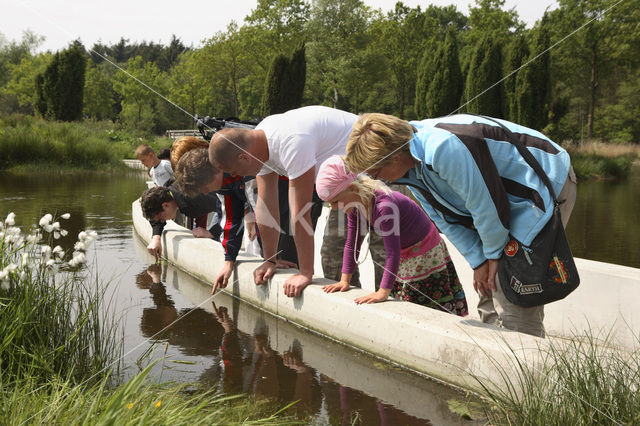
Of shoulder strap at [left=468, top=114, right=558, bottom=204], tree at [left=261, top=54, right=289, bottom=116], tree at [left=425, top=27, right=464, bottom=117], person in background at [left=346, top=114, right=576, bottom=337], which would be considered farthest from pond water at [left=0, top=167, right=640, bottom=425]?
tree at [left=261, top=54, right=289, bottom=116]

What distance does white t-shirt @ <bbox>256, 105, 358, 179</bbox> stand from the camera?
3.19 meters

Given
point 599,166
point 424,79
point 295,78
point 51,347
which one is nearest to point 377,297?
point 51,347

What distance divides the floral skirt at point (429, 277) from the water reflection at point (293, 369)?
55cm

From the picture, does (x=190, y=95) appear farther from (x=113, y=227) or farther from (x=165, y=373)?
(x=165, y=373)

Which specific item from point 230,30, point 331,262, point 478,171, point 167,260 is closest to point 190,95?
point 230,30

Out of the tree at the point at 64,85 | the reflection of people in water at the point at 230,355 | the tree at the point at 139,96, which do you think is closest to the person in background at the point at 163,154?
the reflection of people in water at the point at 230,355

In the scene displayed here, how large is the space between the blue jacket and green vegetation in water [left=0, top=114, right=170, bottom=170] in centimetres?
1891

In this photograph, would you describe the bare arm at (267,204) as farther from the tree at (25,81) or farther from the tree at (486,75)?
the tree at (25,81)

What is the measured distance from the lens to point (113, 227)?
28.0 feet

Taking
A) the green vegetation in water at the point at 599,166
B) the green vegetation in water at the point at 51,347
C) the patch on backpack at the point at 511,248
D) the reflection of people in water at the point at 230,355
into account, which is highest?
the green vegetation in water at the point at 599,166

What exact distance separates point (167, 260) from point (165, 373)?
3.33m

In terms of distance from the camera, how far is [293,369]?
3.17 m

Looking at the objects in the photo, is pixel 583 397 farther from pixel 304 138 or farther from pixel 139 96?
pixel 139 96

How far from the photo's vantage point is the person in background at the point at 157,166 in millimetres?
6410
